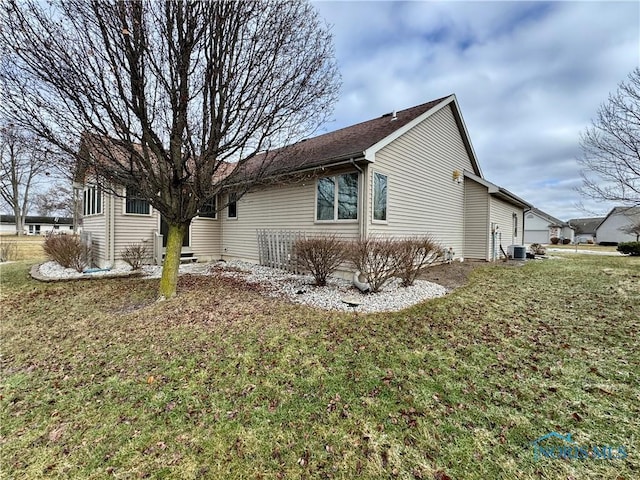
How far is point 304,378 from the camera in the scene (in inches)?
134

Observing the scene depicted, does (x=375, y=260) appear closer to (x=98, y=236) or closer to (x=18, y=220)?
(x=98, y=236)

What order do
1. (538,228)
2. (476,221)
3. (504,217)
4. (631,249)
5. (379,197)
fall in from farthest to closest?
(538,228)
(631,249)
(504,217)
(476,221)
(379,197)

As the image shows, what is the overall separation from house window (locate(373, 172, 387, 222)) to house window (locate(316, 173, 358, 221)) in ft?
1.90

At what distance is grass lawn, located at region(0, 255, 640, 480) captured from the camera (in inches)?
90.0

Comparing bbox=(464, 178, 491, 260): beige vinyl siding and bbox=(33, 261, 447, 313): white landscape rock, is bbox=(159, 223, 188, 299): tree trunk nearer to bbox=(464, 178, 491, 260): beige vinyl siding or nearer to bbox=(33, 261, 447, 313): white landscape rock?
bbox=(33, 261, 447, 313): white landscape rock

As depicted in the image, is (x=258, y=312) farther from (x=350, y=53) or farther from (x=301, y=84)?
(x=350, y=53)

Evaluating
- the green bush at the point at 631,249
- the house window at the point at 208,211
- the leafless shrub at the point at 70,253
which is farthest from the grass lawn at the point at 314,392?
the green bush at the point at 631,249

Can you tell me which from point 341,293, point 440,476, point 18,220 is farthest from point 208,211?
point 18,220

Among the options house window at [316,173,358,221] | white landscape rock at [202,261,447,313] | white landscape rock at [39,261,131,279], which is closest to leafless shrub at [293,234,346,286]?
white landscape rock at [202,261,447,313]

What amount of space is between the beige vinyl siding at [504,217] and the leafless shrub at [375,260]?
9.15 meters

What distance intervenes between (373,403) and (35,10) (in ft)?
25.7

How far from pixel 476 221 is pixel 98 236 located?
645 inches

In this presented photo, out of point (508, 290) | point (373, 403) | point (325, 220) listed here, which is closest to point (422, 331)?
point (373, 403)

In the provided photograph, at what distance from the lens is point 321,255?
24.3 feet
